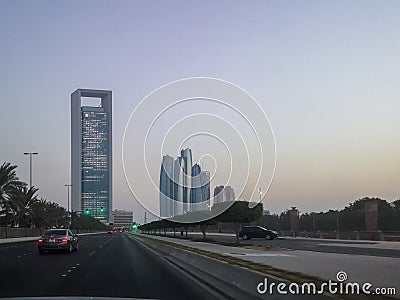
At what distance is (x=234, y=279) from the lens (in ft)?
57.5

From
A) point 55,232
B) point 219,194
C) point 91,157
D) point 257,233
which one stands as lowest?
point 257,233

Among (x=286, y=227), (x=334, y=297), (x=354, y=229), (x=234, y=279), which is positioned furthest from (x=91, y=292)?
(x=286, y=227)

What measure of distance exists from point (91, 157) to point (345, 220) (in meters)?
64.6

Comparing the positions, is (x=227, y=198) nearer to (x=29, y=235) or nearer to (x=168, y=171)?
(x=168, y=171)

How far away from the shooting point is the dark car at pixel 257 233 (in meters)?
66.0

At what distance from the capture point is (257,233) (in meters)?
66.6

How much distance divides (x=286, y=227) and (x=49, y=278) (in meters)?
64.3

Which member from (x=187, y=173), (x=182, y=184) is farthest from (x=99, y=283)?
(x=182, y=184)

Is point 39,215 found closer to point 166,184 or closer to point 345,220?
point 345,220

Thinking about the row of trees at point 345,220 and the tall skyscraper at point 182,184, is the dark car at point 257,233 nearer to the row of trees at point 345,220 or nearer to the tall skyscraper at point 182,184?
the row of trees at point 345,220

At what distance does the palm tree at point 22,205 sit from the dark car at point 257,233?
27.2m

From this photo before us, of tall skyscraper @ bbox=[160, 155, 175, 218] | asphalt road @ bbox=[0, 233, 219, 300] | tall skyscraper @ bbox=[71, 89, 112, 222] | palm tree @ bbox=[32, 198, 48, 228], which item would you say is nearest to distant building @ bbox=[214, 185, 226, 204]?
tall skyscraper @ bbox=[160, 155, 175, 218]

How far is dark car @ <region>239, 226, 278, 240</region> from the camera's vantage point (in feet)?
217

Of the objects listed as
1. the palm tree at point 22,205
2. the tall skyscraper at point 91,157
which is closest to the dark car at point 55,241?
the palm tree at point 22,205
